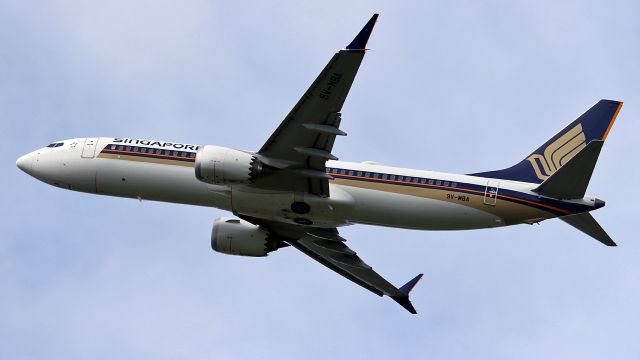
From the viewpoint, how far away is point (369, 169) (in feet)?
179

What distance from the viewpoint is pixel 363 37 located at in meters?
45.1

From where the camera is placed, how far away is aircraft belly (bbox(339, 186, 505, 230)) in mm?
53500

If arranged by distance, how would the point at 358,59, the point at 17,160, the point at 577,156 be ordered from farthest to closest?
the point at 17,160, the point at 577,156, the point at 358,59

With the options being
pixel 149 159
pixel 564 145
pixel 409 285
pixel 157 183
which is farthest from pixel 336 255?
pixel 564 145

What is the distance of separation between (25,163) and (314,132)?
739 inches

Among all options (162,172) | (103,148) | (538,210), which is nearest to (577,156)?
(538,210)

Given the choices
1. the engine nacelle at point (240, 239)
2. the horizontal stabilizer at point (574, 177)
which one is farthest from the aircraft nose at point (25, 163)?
the horizontal stabilizer at point (574, 177)

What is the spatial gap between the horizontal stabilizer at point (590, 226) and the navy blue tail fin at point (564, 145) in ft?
10.2

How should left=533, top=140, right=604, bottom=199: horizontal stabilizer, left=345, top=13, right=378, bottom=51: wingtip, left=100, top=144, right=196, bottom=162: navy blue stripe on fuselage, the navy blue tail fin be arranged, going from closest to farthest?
left=345, top=13, right=378, bottom=51: wingtip
left=533, top=140, right=604, bottom=199: horizontal stabilizer
left=100, top=144, right=196, bottom=162: navy blue stripe on fuselage
the navy blue tail fin

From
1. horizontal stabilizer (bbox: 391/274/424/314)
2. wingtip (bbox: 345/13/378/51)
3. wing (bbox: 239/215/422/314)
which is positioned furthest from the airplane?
horizontal stabilizer (bbox: 391/274/424/314)

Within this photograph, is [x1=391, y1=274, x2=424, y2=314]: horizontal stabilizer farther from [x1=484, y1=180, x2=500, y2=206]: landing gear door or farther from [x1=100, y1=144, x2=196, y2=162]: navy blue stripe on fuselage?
[x1=100, y1=144, x2=196, y2=162]: navy blue stripe on fuselage

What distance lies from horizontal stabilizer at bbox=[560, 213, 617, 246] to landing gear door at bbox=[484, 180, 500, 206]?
11.3 feet

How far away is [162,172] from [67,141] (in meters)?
6.98

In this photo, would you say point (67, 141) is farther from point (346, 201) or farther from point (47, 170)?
point (346, 201)
